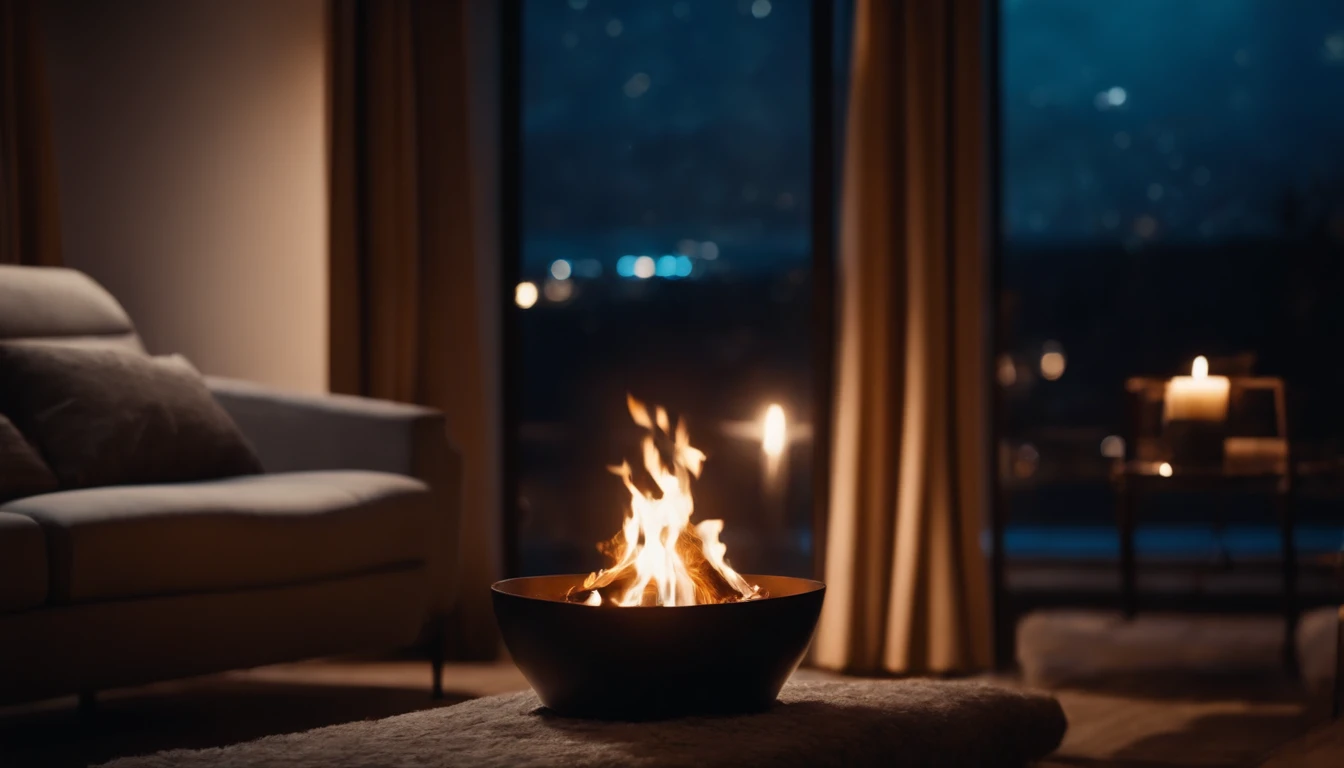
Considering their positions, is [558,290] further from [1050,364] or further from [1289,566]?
[1050,364]

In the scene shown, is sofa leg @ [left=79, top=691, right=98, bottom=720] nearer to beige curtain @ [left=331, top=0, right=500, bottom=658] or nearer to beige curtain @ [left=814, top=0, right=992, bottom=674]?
beige curtain @ [left=331, top=0, right=500, bottom=658]

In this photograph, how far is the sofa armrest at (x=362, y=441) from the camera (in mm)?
2988

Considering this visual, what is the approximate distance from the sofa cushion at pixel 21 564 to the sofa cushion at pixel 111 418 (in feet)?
1.57

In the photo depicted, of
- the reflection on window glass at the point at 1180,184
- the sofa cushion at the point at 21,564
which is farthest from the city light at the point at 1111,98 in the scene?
the sofa cushion at the point at 21,564

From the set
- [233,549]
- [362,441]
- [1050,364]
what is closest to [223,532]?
[233,549]

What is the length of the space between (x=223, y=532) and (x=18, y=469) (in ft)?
1.36

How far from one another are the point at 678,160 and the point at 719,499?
128cm

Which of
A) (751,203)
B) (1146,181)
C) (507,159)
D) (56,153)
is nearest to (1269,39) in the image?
(1146,181)

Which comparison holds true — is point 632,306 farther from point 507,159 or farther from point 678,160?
point 507,159

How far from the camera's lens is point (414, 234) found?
379 cm

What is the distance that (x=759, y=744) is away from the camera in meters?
1.61

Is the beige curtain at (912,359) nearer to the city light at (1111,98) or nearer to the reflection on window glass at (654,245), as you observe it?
the reflection on window glass at (654,245)

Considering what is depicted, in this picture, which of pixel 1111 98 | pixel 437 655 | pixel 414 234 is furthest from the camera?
pixel 1111 98

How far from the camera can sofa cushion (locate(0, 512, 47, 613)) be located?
2.15 metres
